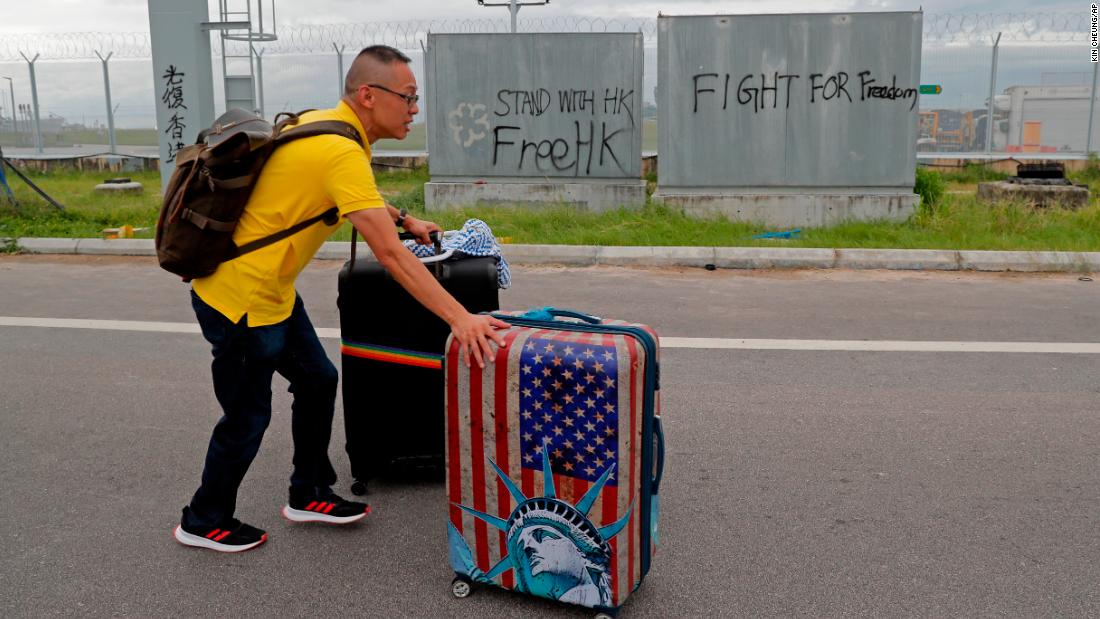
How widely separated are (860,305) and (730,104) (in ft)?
15.2

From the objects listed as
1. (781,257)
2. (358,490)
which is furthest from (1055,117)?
(358,490)

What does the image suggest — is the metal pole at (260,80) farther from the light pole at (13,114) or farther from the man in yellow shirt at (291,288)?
the man in yellow shirt at (291,288)

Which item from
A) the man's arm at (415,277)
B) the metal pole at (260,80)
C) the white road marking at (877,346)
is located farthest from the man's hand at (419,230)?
the metal pole at (260,80)

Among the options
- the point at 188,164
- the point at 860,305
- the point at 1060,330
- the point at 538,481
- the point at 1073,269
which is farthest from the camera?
the point at 1073,269

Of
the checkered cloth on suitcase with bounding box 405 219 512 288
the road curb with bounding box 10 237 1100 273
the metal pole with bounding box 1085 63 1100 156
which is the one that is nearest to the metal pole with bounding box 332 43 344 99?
the road curb with bounding box 10 237 1100 273

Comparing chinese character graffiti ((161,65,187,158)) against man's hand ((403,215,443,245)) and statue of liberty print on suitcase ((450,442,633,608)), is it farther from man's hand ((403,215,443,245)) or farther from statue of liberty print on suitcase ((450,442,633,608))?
statue of liberty print on suitcase ((450,442,633,608))

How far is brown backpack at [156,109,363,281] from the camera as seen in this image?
3133 mm

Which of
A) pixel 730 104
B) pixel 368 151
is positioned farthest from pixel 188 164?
pixel 730 104

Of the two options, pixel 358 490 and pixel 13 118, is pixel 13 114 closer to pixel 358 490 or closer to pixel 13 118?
pixel 13 118

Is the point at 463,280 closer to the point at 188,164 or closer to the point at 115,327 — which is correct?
the point at 188,164

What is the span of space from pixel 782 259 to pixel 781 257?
0.03 metres

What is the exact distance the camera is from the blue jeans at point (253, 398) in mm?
3348

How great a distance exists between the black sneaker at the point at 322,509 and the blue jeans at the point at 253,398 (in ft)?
0.16

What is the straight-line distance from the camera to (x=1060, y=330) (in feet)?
22.6
